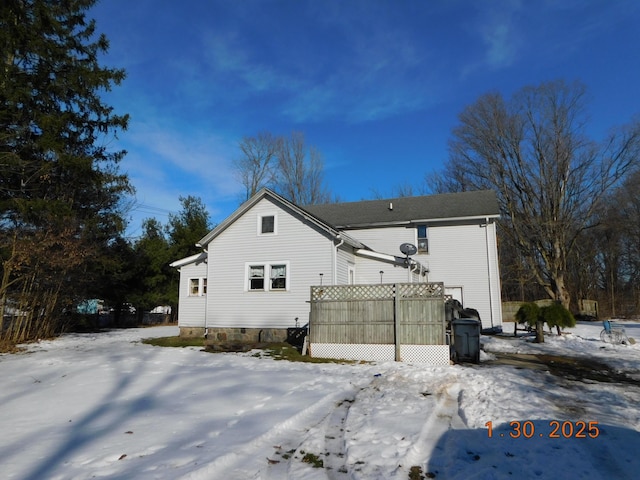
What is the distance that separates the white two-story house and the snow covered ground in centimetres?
566

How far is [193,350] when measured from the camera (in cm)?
1316

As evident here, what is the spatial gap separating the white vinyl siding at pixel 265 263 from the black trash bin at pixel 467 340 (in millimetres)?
5107

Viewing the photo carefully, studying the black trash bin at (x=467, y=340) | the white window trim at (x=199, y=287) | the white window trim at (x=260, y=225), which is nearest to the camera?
the black trash bin at (x=467, y=340)

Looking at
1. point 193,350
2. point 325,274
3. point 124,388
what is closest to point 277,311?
point 325,274

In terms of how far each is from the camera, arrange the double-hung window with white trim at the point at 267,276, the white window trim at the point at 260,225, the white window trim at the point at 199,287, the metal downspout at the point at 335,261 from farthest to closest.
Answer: the white window trim at the point at 199,287 → the white window trim at the point at 260,225 → the double-hung window with white trim at the point at 267,276 → the metal downspout at the point at 335,261

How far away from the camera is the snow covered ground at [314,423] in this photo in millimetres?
3957

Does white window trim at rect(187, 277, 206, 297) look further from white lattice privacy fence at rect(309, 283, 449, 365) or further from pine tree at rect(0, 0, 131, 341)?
white lattice privacy fence at rect(309, 283, 449, 365)

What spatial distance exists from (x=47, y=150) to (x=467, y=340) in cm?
1427

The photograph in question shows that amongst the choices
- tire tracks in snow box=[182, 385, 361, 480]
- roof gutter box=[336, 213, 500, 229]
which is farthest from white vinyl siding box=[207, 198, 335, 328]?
tire tracks in snow box=[182, 385, 361, 480]

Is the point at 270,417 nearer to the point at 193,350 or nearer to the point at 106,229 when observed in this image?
the point at 193,350

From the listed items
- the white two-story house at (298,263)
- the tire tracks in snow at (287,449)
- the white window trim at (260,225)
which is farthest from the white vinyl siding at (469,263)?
the tire tracks in snow at (287,449)

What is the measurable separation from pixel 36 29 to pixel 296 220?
35.8 feet

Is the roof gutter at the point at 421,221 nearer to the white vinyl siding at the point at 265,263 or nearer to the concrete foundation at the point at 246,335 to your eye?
the white vinyl siding at the point at 265,263

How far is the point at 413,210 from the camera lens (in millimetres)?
20562
